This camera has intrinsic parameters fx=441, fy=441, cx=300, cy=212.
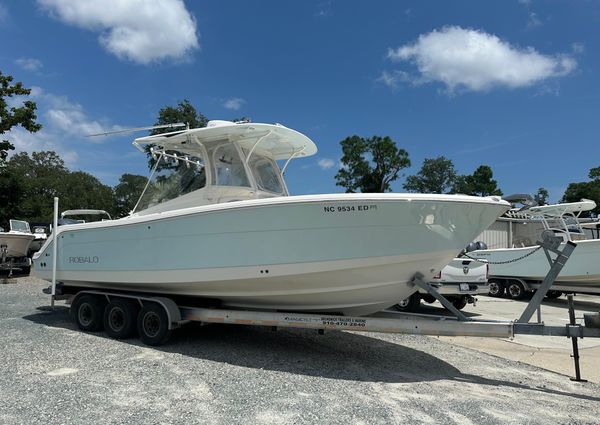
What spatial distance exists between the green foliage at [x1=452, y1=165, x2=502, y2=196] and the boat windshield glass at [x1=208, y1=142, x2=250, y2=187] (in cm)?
4548

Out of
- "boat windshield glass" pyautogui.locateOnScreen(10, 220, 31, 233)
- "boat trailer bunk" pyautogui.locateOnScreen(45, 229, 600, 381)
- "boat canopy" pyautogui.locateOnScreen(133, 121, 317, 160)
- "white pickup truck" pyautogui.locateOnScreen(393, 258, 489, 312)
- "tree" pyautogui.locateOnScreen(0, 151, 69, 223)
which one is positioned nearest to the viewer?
"boat trailer bunk" pyautogui.locateOnScreen(45, 229, 600, 381)

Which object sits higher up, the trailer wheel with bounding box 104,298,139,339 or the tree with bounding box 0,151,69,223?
the tree with bounding box 0,151,69,223

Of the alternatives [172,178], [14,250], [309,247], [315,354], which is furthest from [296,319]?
[14,250]

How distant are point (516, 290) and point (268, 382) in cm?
1144

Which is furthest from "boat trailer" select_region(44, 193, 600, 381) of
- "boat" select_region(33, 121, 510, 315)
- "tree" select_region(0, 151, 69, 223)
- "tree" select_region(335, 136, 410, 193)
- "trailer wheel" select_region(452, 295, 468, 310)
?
"tree" select_region(335, 136, 410, 193)

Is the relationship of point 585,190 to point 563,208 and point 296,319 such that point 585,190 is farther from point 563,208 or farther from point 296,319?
point 296,319

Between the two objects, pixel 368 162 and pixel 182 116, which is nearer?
pixel 182 116

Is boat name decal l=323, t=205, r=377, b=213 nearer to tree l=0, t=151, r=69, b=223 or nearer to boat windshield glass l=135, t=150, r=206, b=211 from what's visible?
boat windshield glass l=135, t=150, r=206, b=211

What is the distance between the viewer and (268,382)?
4652mm

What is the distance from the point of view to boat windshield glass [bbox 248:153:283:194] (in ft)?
22.2

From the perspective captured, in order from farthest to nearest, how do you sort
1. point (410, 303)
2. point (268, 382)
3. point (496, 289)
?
point (496, 289) < point (410, 303) < point (268, 382)

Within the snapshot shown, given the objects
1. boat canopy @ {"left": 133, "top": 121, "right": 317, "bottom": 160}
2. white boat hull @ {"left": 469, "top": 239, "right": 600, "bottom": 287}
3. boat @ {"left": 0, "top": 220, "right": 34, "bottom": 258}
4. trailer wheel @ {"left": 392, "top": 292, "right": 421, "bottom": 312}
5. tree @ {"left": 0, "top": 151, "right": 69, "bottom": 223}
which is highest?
tree @ {"left": 0, "top": 151, "right": 69, "bottom": 223}

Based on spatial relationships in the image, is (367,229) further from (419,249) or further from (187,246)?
(187,246)

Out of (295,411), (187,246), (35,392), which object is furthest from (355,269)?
(35,392)
